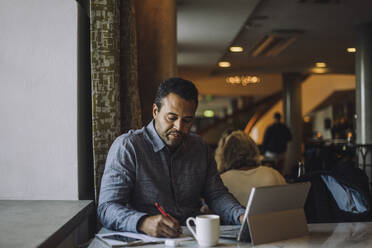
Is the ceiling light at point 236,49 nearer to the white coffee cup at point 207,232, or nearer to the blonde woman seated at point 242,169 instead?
the blonde woman seated at point 242,169

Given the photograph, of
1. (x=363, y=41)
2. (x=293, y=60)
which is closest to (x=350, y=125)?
(x=293, y=60)

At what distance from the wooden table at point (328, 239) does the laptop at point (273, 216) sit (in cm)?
3

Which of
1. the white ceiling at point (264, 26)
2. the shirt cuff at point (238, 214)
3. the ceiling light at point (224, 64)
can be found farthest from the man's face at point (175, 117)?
the ceiling light at point (224, 64)

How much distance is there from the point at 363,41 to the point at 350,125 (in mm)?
9087

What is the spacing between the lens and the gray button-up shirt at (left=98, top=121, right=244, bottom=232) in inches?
77.5

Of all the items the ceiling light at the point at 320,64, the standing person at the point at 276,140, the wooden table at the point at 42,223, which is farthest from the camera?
the ceiling light at the point at 320,64

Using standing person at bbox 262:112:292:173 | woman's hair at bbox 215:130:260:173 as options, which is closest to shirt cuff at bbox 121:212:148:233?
woman's hair at bbox 215:130:260:173

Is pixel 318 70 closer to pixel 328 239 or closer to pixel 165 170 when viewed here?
pixel 165 170

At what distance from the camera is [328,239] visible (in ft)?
5.48

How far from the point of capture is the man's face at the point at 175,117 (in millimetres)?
2047

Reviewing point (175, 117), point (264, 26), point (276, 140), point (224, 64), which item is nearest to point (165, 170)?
point (175, 117)

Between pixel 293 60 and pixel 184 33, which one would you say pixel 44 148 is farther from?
pixel 293 60

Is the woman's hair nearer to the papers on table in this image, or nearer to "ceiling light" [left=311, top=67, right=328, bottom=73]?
the papers on table

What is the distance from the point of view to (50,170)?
91.7 inches
